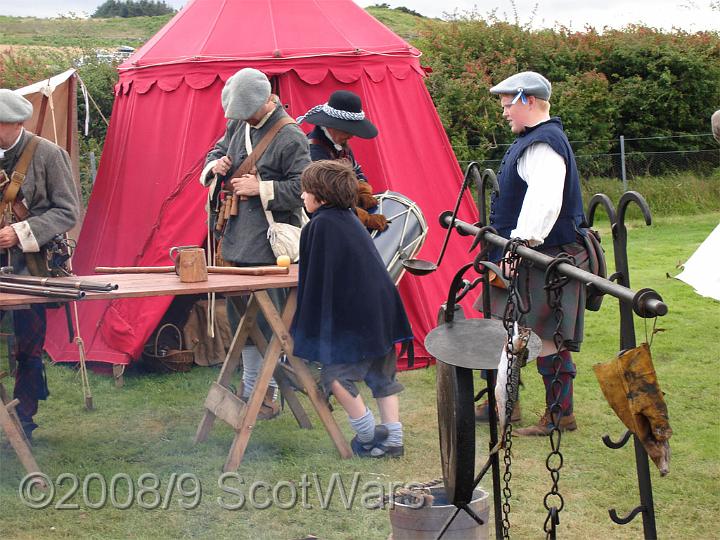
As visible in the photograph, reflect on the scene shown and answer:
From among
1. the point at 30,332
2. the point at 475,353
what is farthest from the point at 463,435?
the point at 30,332

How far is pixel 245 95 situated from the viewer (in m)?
4.74

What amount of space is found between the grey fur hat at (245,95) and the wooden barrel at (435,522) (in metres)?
2.29

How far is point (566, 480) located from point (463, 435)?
2.23m

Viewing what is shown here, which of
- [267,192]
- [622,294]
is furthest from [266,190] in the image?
[622,294]

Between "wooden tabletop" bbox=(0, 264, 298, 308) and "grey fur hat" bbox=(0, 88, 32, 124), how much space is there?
872 mm

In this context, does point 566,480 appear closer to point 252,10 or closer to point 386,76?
point 386,76

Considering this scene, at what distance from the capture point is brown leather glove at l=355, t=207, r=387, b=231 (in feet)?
16.5

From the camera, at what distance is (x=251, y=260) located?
4.91 meters

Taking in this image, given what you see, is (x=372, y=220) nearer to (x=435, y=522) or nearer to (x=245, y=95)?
(x=245, y=95)

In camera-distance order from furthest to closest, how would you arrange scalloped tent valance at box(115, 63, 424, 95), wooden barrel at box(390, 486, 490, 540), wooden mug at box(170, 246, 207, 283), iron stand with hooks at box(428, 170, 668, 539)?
scalloped tent valance at box(115, 63, 424, 95) < wooden mug at box(170, 246, 207, 283) < wooden barrel at box(390, 486, 490, 540) < iron stand with hooks at box(428, 170, 668, 539)

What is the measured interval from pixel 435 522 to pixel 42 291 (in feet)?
6.49

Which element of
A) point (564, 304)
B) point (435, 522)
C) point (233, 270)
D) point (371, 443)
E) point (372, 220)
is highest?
point (372, 220)

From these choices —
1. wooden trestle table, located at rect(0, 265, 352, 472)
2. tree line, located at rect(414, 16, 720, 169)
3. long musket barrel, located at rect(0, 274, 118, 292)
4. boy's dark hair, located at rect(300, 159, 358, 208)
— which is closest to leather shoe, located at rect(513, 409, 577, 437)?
wooden trestle table, located at rect(0, 265, 352, 472)

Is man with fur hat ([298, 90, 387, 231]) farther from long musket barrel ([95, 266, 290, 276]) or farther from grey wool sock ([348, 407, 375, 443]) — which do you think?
grey wool sock ([348, 407, 375, 443])
